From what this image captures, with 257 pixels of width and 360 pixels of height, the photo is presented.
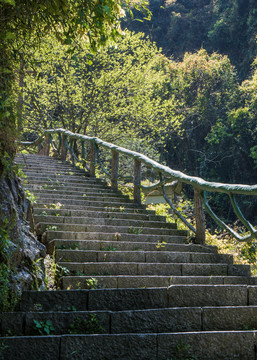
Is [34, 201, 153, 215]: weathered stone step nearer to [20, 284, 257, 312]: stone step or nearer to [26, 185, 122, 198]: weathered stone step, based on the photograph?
[26, 185, 122, 198]: weathered stone step

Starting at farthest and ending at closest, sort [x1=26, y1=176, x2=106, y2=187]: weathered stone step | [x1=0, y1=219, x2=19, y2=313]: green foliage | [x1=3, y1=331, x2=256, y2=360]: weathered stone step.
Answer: [x1=26, y1=176, x2=106, y2=187]: weathered stone step < [x1=0, y1=219, x2=19, y2=313]: green foliage < [x1=3, y1=331, x2=256, y2=360]: weathered stone step

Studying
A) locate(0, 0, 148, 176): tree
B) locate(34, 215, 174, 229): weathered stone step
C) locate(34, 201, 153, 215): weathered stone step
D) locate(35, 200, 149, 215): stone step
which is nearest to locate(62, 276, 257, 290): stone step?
locate(0, 0, 148, 176): tree

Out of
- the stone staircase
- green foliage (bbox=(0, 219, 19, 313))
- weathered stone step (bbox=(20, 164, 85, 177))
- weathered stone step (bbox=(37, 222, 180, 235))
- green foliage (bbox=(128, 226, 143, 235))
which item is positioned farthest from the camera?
weathered stone step (bbox=(20, 164, 85, 177))

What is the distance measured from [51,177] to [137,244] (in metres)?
4.25

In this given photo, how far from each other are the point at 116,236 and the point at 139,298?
7.38 feet

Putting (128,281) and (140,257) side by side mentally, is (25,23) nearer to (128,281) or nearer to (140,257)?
(128,281)

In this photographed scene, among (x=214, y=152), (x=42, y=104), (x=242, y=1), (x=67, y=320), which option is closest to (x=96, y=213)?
(x=67, y=320)

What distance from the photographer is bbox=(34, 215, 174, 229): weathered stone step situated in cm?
646

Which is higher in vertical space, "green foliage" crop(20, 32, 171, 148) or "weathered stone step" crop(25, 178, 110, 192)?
"green foliage" crop(20, 32, 171, 148)

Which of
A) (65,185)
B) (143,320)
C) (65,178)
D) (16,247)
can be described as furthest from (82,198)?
(143,320)

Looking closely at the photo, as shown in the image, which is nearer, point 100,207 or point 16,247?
point 16,247

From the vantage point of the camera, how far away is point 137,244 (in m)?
6.08

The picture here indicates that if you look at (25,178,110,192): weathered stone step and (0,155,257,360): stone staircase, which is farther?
(25,178,110,192): weathered stone step

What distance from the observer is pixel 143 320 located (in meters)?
3.69
